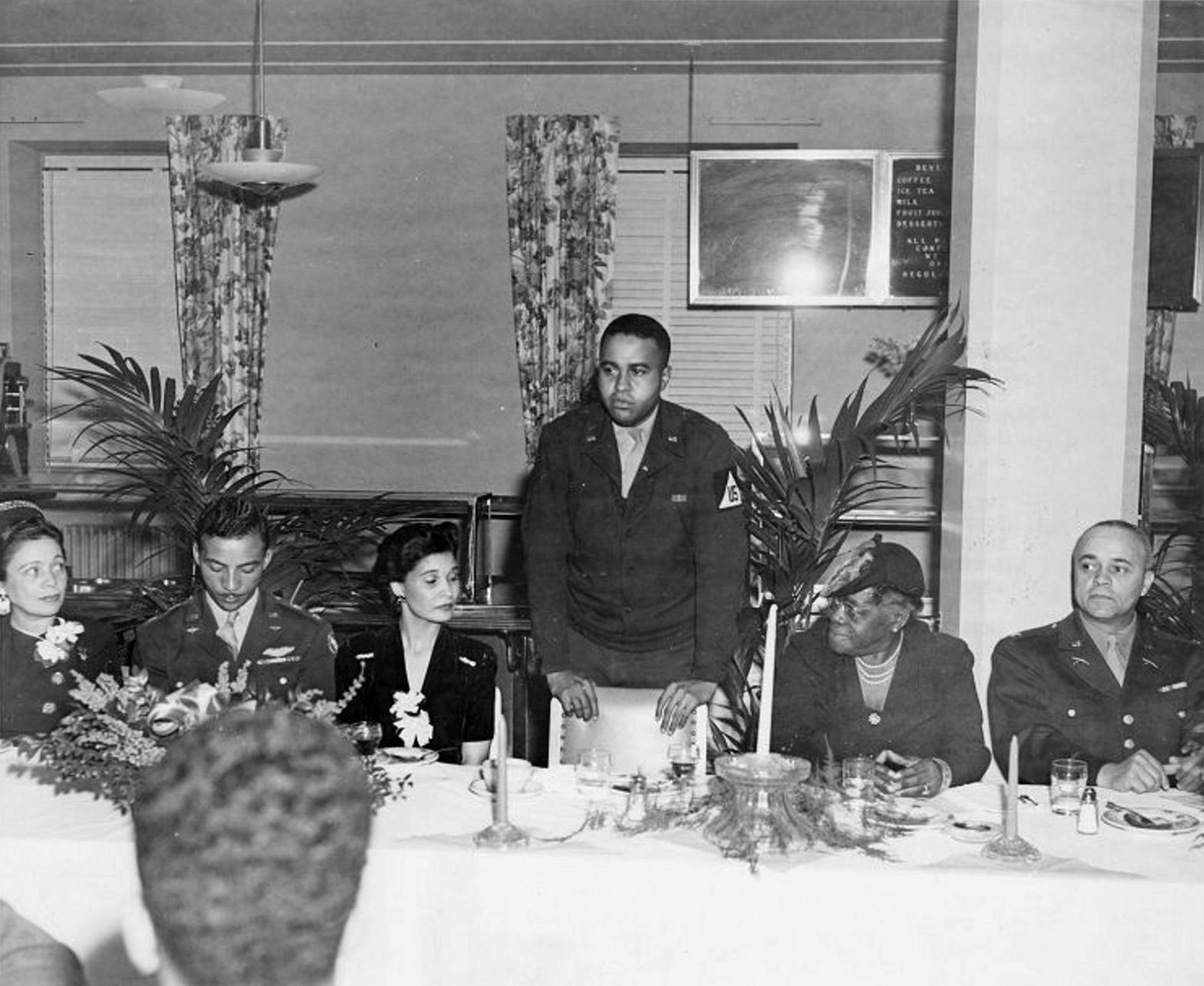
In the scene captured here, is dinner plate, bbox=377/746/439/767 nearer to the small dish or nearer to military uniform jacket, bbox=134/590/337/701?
military uniform jacket, bbox=134/590/337/701

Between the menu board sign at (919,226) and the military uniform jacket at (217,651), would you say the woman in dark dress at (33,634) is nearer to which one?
the military uniform jacket at (217,651)

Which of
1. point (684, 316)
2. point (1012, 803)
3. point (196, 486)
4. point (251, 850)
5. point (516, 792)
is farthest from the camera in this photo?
point (684, 316)

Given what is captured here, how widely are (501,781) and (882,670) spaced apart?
3.87 feet

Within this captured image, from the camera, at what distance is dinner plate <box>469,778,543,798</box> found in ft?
9.09

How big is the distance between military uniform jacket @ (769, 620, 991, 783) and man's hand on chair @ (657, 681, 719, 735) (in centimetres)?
23

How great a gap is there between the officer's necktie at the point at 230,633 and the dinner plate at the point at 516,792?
3.19 ft

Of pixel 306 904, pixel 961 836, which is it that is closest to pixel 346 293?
pixel 961 836

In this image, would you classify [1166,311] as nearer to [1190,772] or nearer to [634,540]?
[634,540]

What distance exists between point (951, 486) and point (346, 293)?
414 cm

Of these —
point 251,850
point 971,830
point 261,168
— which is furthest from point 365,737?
point 261,168

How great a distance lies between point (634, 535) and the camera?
3.79 m

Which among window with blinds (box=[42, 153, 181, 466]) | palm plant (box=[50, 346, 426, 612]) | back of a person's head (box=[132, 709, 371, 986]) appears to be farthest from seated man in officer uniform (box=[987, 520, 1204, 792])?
window with blinds (box=[42, 153, 181, 466])

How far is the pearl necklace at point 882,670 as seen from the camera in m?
3.29

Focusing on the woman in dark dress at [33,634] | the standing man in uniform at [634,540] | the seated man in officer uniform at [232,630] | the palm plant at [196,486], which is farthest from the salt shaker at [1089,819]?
the palm plant at [196,486]
